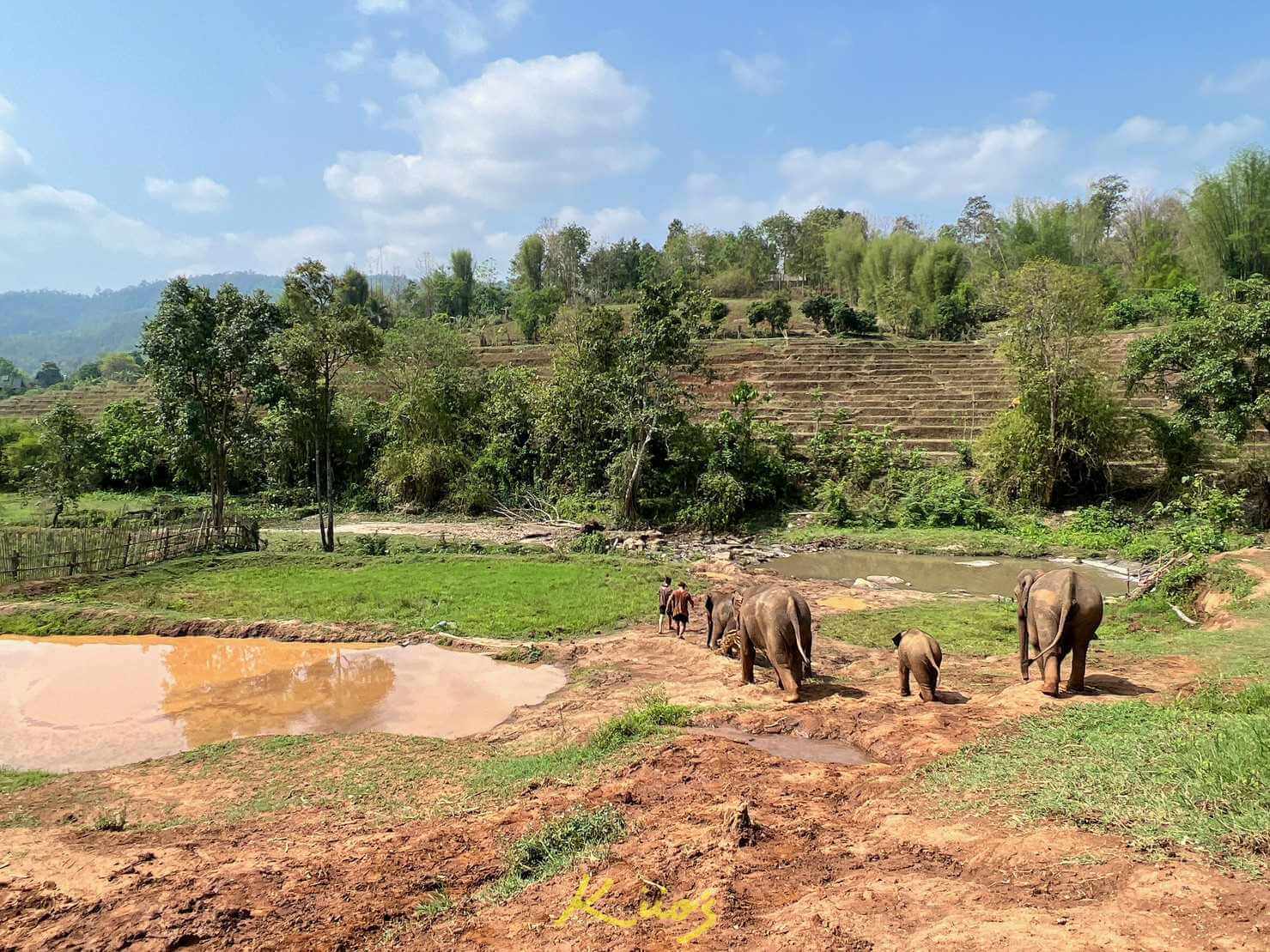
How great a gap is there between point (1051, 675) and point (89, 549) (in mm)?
22544

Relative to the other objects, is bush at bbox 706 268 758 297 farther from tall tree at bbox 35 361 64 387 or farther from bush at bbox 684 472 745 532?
tall tree at bbox 35 361 64 387

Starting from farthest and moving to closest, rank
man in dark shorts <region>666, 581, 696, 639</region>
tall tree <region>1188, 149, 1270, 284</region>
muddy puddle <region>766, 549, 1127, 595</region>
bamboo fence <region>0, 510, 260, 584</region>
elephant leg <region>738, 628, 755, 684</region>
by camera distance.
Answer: tall tree <region>1188, 149, 1270, 284</region>
muddy puddle <region>766, 549, 1127, 595</region>
bamboo fence <region>0, 510, 260, 584</region>
man in dark shorts <region>666, 581, 696, 639</region>
elephant leg <region>738, 628, 755, 684</region>

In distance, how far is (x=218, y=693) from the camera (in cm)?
1148

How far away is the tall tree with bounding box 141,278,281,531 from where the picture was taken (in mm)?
21672

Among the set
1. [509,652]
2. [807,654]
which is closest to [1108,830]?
[807,654]

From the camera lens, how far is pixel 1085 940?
3.36m

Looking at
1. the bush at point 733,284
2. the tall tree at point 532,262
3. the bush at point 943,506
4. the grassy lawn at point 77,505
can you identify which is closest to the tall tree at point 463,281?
the tall tree at point 532,262

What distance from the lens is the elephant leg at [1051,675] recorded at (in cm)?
801

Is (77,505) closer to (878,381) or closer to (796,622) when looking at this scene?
(796,622)

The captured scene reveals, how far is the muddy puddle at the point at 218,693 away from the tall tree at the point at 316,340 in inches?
378

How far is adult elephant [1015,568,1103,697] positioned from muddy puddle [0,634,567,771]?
274 inches

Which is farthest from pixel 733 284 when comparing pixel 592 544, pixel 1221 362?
pixel 592 544

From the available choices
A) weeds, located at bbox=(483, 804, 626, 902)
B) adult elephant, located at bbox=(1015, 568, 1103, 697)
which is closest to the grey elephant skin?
adult elephant, located at bbox=(1015, 568, 1103, 697)

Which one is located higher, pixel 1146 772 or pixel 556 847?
pixel 1146 772
